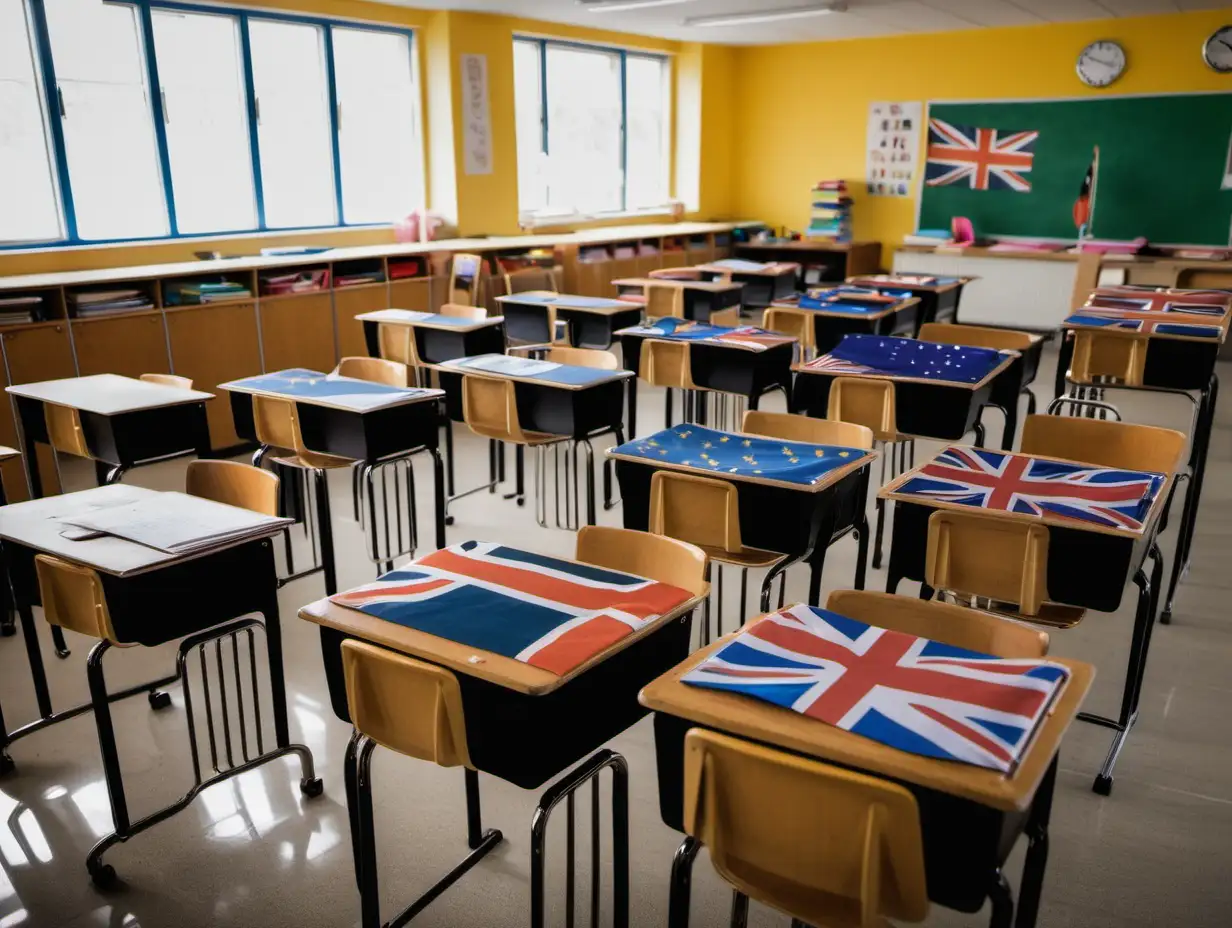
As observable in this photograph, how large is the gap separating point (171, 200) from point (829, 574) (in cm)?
544

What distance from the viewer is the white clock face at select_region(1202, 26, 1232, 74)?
28.8 feet

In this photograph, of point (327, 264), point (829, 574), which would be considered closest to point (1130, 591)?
point (829, 574)

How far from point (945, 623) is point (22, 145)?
260 inches

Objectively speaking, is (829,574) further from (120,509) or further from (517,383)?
(120,509)

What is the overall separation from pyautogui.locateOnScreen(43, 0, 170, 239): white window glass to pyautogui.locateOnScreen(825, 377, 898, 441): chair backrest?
5.20m

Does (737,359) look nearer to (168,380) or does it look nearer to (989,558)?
(989,558)

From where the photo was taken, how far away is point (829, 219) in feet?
35.6

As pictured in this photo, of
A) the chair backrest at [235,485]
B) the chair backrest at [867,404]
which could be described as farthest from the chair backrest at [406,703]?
the chair backrest at [867,404]

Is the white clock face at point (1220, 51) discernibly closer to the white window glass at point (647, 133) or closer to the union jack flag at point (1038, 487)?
the white window glass at point (647, 133)

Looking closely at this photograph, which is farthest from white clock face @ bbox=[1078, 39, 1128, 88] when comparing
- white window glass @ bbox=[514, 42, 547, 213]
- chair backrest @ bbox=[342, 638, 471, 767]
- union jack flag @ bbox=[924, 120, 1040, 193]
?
chair backrest @ bbox=[342, 638, 471, 767]

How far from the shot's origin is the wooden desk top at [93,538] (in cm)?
238

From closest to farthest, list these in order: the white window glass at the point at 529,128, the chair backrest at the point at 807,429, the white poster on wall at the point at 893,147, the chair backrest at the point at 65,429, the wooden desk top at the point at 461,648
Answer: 1. the wooden desk top at the point at 461,648
2. the chair backrest at the point at 807,429
3. the chair backrest at the point at 65,429
4. the white window glass at the point at 529,128
5. the white poster on wall at the point at 893,147

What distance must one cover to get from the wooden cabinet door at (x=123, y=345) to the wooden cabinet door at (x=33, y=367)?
3.3 inches

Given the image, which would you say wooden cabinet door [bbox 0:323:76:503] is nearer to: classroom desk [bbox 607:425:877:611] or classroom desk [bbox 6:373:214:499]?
classroom desk [bbox 6:373:214:499]
